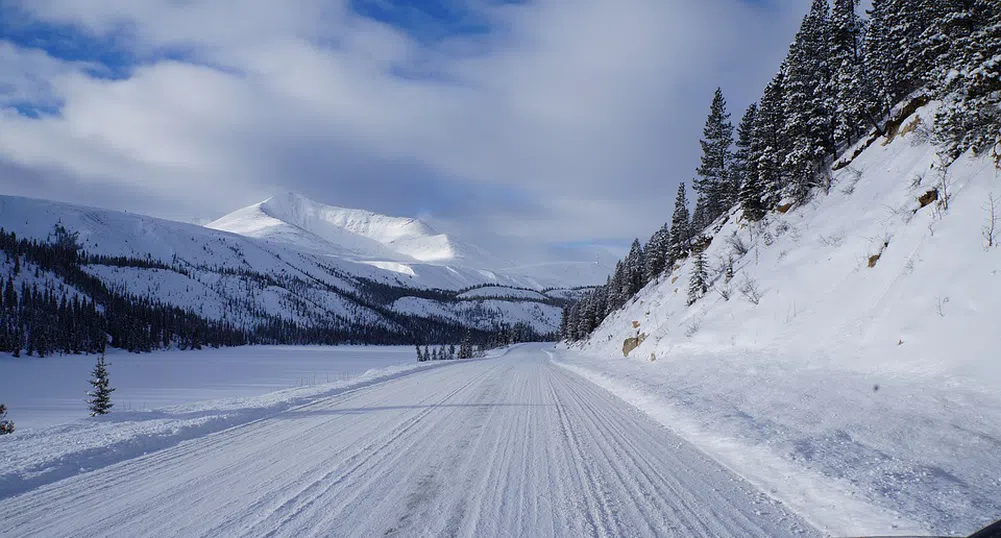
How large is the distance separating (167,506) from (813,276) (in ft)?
58.4

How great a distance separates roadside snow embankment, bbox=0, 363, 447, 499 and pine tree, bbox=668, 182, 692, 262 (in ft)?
118

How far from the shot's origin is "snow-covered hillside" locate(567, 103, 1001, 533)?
4652mm

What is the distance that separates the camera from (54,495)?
15.9 feet

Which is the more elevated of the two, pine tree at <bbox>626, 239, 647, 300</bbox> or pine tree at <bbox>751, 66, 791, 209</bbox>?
pine tree at <bbox>751, 66, 791, 209</bbox>

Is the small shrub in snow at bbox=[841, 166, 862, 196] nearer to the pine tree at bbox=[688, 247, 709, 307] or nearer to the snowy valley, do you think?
the snowy valley

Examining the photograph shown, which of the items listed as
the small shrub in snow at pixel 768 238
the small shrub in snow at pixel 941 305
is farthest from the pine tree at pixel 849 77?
the small shrub in snow at pixel 941 305

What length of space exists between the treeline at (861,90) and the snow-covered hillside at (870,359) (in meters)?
1.52

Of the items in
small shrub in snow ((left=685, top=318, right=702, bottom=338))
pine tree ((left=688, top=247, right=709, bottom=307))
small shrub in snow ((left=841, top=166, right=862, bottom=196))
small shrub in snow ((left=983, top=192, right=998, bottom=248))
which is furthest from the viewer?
pine tree ((left=688, top=247, right=709, bottom=307))

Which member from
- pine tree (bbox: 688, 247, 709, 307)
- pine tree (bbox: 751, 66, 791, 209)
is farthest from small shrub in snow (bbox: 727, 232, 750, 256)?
pine tree (bbox: 751, 66, 791, 209)

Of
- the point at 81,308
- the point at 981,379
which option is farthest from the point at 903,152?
the point at 81,308

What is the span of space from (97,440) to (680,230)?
42.3 metres

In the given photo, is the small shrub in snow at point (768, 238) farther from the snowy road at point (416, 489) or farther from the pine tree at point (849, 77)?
the snowy road at point (416, 489)

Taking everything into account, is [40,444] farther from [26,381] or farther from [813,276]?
[26,381]

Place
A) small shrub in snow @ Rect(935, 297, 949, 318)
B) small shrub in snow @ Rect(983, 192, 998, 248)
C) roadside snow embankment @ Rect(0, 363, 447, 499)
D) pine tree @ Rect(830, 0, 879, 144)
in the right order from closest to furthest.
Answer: roadside snow embankment @ Rect(0, 363, 447, 499) < small shrub in snow @ Rect(935, 297, 949, 318) < small shrub in snow @ Rect(983, 192, 998, 248) < pine tree @ Rect(830, 0, 879, 144)
